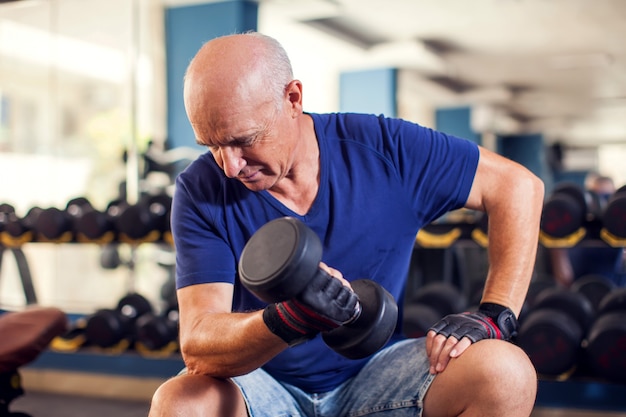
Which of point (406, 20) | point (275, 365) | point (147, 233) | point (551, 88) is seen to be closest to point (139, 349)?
point (147, 233)

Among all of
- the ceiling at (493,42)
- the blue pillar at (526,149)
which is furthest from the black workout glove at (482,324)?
the blue pillar at (526,149)

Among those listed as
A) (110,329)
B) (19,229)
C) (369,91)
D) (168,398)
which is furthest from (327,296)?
(369,91)

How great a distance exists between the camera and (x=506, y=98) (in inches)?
435

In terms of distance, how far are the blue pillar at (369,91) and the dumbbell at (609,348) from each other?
634 cm

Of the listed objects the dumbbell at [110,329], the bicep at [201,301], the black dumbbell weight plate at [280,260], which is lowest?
the dumbbell at [110,329]

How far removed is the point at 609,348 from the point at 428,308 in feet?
2.44

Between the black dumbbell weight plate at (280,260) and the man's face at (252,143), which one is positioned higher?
the man's face at (252,143)

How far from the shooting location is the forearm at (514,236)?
1.38 meters

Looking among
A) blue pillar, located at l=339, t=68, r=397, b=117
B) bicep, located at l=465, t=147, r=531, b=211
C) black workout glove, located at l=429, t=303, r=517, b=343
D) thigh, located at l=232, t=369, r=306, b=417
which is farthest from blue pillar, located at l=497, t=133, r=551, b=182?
thigh, located at l=232, t=369, r=306, b=417

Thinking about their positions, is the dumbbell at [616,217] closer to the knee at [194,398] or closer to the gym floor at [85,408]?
the gym floor at [85,408]

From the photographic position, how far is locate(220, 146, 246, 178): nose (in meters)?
1.21

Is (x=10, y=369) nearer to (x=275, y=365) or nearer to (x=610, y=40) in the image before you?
(x=275, y=365)

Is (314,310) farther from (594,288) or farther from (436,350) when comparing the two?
(594,288)

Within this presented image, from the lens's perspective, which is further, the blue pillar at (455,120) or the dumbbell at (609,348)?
the blue pillar at (455,120)
